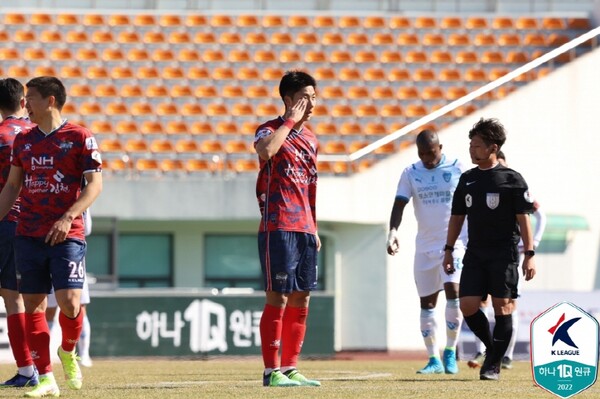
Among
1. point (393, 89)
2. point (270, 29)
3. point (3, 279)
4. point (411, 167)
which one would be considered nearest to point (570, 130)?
point (393, 89)

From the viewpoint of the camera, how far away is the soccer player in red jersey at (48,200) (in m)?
8.74

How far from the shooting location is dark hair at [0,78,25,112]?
10047 mm

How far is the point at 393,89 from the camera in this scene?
22.7 m

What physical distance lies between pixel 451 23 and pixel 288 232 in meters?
14.9

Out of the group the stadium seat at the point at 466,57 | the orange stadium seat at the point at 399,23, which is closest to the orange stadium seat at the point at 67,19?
the orange stadium seat at the point at 399,23

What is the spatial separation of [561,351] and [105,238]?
1348cm

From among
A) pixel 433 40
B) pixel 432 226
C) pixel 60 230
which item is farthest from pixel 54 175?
pixel 433 40

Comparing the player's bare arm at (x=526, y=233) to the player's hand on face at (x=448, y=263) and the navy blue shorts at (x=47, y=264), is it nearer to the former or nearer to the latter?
the player's hand on face at (x=448, y=263)

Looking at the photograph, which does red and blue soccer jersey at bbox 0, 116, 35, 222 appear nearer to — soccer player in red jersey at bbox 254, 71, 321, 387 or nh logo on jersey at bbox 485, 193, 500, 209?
soccer player in red jersey at bbox 254, 71, 321, 387

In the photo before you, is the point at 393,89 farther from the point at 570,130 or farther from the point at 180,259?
the point at 180,259

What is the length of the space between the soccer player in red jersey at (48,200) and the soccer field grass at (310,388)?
0.56 meters

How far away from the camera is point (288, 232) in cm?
951

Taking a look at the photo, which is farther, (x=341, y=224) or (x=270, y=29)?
(x=270, y=29)

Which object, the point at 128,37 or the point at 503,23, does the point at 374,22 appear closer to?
the point at 503,23
